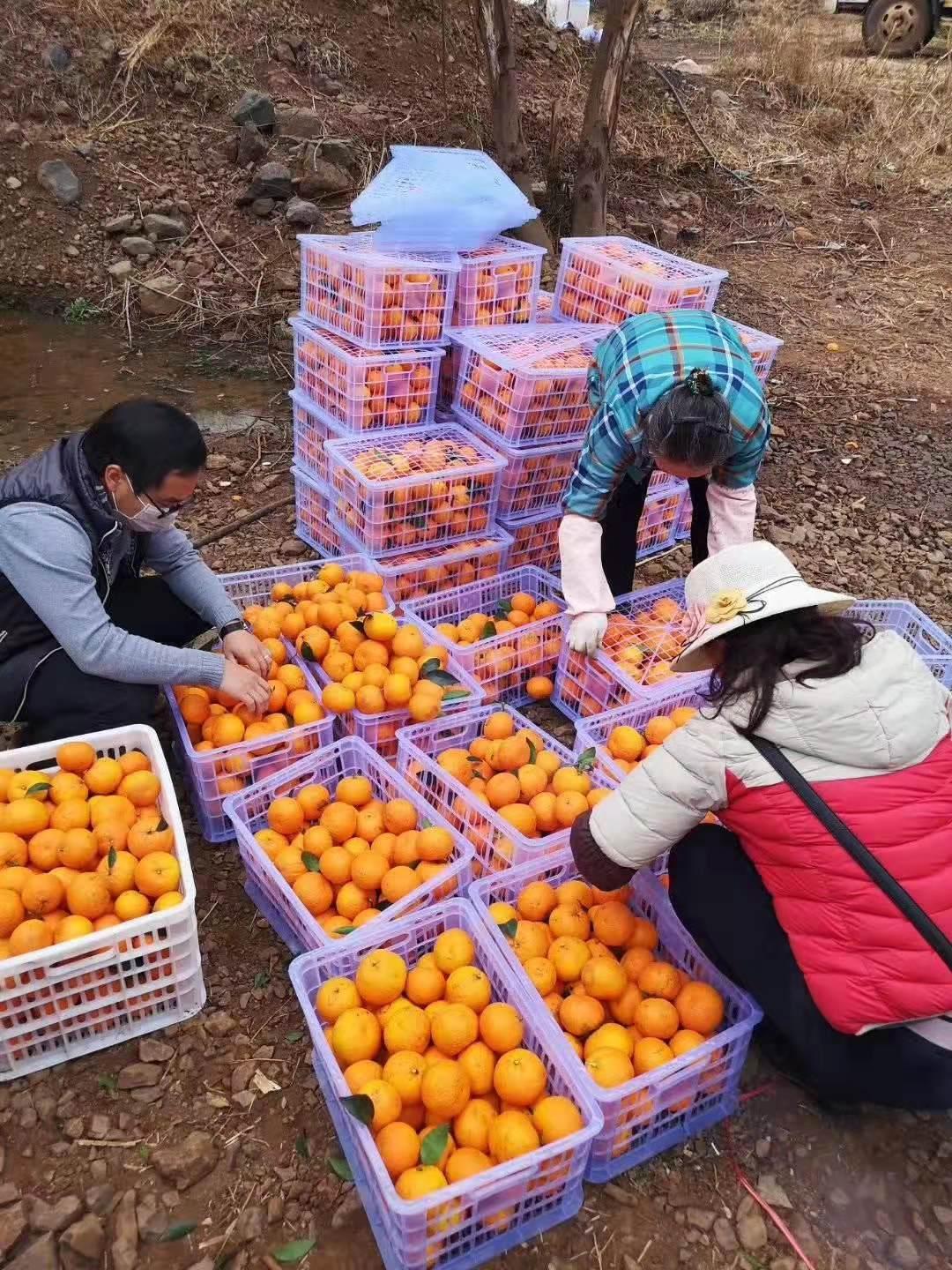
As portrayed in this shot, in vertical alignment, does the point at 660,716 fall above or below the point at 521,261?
below

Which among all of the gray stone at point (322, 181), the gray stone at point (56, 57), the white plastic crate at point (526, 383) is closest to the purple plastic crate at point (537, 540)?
the white plastic crate at point (526, 383)

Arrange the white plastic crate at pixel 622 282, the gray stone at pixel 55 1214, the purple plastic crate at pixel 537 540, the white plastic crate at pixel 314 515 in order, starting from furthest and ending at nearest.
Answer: the white plastic crate at pixel 314 515 → the purple plastic crate at pixel 537 540 → the white plastic crate at pixel 622 282 → the gray stone at pixel 55 1214

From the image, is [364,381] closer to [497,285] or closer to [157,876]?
[497,285]

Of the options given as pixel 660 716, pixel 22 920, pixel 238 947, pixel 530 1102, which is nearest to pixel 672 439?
pixel 660 716

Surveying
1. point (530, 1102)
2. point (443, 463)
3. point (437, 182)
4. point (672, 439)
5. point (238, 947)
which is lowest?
point (238, 947)

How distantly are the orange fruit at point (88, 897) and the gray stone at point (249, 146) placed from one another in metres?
8.42

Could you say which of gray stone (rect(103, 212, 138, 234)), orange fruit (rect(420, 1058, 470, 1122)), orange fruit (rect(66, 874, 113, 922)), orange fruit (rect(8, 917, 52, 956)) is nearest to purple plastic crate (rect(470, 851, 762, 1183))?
orange fruit (rect(420, 1058, 470, 1122))

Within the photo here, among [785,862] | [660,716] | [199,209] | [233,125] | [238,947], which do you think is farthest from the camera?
[233,125]

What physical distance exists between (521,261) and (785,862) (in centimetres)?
367

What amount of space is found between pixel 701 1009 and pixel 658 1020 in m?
0.12

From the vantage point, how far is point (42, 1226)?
2178 millimetres

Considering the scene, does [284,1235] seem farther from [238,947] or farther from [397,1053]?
[238,947]

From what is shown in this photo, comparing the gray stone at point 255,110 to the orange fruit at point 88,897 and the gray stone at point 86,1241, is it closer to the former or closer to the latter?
the orange fruit at point 88,897

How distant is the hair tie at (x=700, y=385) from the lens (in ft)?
9.85
